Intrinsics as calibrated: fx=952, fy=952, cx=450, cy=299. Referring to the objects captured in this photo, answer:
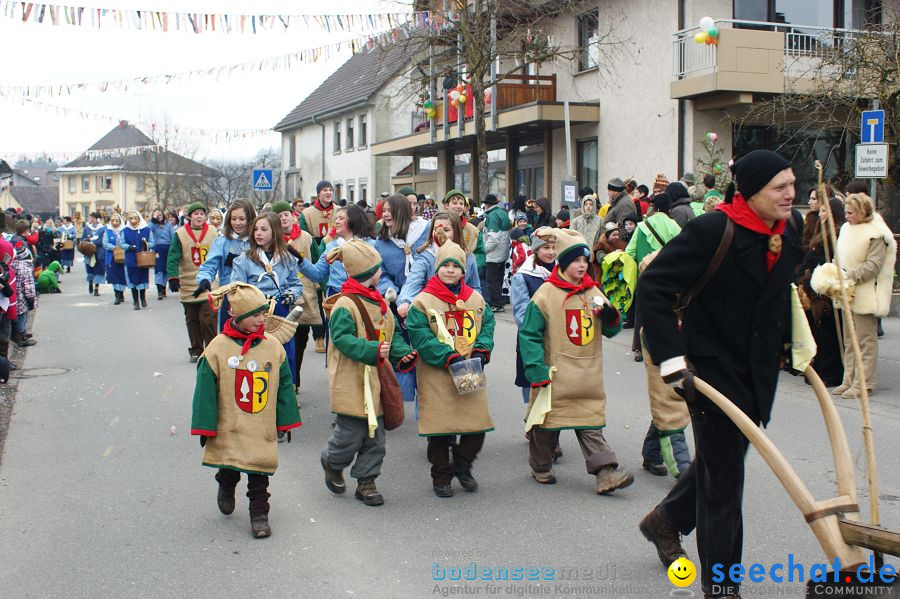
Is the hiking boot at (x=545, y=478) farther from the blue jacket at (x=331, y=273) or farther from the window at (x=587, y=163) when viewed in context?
the window at (x=587, y=163)

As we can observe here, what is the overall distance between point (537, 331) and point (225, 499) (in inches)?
86.6

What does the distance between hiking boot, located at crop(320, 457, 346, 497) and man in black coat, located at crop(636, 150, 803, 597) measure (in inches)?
111

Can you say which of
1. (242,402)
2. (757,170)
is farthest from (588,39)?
(757,170)

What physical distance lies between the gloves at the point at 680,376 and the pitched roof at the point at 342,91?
119ft

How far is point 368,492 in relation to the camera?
6070 mm

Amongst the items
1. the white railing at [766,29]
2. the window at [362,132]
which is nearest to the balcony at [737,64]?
the white railing at [766,29]

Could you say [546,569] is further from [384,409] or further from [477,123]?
[477,123]

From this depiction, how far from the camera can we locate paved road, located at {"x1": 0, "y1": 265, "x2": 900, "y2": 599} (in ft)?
15.6

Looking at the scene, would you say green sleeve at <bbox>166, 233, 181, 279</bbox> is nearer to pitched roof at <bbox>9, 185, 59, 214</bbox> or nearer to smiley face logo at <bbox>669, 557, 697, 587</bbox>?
smiley face logo at <bbox>669, 557, 697, 587</bbox>

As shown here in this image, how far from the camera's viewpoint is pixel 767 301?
3.93 meters

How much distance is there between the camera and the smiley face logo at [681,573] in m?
4.46

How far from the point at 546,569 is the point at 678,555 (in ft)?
2.23

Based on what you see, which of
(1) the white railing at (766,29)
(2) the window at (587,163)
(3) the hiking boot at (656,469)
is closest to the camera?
(3) the hiking boot at (656,469)

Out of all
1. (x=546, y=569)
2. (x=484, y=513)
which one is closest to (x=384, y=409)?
(x=484, y=513)
